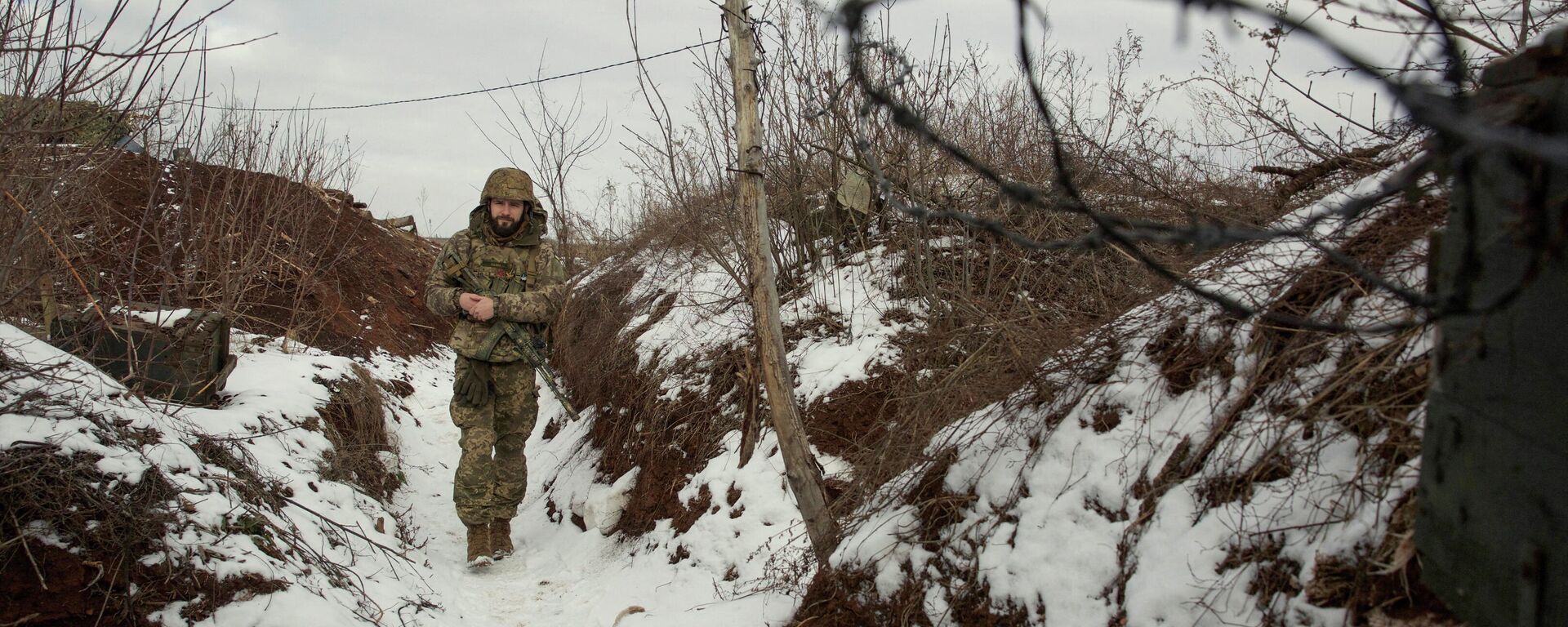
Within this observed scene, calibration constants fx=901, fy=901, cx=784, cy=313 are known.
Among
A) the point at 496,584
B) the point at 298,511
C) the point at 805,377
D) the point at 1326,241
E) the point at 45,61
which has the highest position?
the point at 45,61

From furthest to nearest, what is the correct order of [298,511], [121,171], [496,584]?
[121,171], [496,584], [298,511]

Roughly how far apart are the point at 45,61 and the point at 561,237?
8.95m

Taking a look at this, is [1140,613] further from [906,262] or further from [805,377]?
[906,262]

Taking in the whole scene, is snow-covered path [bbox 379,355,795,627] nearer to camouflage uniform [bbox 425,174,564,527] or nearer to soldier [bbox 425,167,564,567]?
soldier [bbox 425,167,564,567]

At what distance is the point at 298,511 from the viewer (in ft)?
13.4

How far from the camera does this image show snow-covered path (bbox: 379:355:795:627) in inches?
155

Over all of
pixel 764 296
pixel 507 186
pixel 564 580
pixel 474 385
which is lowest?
pixel 564 580

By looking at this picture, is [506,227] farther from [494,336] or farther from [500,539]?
[500,539]

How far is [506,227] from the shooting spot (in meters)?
5.14

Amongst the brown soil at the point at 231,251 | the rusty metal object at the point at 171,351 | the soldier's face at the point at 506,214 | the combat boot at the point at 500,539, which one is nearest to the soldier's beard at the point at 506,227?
the soldier's face at the point at 506,214

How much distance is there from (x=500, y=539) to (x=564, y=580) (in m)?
0.51

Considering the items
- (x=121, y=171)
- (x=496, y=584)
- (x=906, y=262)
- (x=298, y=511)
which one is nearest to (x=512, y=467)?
(x=496, y=584)

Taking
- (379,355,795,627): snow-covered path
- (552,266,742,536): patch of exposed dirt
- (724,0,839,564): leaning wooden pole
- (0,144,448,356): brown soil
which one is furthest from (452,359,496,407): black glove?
(724,0,839,564): leaning wooden pole

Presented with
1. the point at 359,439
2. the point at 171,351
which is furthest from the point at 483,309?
the point at 359,439
